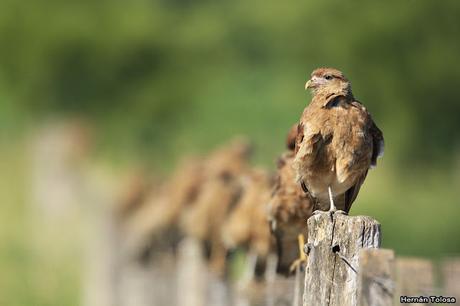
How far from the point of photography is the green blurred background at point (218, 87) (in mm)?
18266

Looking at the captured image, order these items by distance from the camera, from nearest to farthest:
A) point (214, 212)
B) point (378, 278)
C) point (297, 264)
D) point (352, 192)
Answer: point (378, 278)
point (352, 192)
point (297, 264)
point (214, 212)

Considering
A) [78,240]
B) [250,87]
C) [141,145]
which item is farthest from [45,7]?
[78,240]

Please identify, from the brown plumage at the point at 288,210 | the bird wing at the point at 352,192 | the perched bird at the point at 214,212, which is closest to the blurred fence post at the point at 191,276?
the perched bird at the point at 214,212

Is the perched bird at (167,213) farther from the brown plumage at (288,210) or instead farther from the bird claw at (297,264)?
the bird claw at (297,264)

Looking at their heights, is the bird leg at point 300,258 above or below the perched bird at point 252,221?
below

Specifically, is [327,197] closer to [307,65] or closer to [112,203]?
[112,203]

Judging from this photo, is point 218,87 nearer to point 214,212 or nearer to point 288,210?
point 214,212

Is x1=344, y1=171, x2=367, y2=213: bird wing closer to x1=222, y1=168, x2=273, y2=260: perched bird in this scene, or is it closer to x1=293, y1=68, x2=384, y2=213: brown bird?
x1=293, y1=68, x2=384, y2=213: brown bird

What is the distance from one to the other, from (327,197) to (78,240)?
14.2 metres

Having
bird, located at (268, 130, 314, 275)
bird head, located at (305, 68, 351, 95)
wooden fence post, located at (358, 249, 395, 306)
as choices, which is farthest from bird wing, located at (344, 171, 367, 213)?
wooden fence post, located at (358, 249, 395, 306)

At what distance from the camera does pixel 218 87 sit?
28281mm

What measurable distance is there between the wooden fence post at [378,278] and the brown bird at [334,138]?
1483 millimetres

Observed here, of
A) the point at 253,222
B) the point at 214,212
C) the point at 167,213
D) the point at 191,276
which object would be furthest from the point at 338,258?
the point at 167,213

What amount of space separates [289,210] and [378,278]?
2.64m
